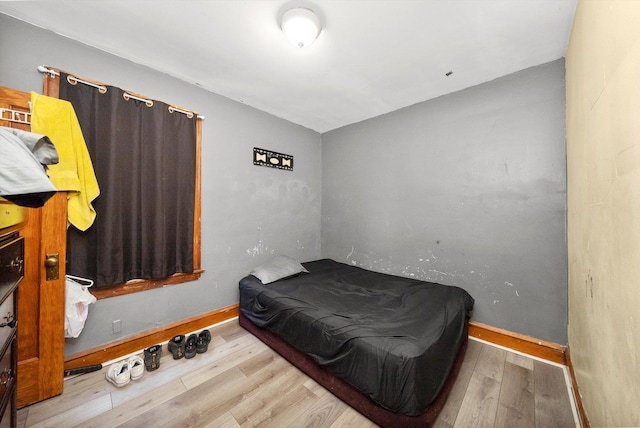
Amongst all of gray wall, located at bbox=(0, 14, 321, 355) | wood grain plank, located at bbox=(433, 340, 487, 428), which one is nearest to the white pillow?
gray wall, located at bbox=(0, 14, 321, 355)

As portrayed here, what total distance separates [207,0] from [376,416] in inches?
104

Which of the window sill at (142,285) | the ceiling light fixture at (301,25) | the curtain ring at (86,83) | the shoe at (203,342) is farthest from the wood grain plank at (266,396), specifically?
the curtain ring at (86,83)

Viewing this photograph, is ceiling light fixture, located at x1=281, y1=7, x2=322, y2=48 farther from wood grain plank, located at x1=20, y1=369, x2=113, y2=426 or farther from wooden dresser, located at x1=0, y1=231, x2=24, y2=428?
wood grain plank, located at x1=20, y1=369, x2=113, y2=426

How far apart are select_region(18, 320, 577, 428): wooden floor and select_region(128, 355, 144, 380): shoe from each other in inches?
1.7

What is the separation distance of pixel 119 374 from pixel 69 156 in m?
1.53

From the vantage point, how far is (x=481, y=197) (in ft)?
7.12

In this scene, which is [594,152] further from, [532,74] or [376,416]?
[376,416]

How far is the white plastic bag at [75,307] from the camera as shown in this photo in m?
1.51

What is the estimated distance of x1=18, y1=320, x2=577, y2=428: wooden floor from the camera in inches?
50.6

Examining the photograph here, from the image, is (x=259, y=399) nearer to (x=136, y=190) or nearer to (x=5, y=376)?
(x=5, y=376)

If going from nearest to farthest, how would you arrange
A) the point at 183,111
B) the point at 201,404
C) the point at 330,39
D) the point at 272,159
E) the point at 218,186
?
the point at 201,404 < the point at 330,39 < the point at 183,111 < the point at 218,186 < the point at 272,159

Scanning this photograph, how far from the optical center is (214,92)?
238 cm

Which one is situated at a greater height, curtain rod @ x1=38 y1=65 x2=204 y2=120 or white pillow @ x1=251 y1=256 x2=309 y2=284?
curtain rod @ x1=38 y1=65 x2=204 y2=120

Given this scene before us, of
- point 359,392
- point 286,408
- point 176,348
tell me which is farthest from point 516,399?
point 176,348
